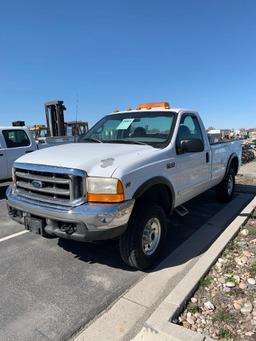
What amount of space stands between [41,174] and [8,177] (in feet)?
17.6

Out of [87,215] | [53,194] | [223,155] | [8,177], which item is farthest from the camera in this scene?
[8,177]

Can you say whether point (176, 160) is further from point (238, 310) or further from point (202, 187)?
point (238, 310)

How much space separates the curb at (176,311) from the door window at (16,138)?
6388mm

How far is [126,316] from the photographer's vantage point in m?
2.84

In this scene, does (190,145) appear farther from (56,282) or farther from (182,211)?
(56,282)

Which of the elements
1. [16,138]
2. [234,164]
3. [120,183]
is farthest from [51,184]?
[16,138]

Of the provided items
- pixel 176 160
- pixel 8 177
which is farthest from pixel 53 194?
pixel 8 177

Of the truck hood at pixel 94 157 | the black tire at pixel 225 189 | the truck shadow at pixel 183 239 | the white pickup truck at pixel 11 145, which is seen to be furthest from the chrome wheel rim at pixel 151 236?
the white pickup truck at pixel 11 145

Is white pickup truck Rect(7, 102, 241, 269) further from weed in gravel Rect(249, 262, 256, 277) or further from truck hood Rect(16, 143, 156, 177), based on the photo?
weed in gravel Rect(249, 262, 256, 277)

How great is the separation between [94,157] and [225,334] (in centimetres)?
217

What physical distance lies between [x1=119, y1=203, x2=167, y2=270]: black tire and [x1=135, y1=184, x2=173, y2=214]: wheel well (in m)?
0.10

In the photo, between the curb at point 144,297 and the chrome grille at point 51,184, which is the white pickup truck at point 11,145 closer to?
the chrome grille at point 51,184

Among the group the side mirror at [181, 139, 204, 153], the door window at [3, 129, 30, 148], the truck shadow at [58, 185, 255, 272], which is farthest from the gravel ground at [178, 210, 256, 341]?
the door window at [3, 129, 30, 148]

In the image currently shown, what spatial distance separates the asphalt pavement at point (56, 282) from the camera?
2768 millimetres
